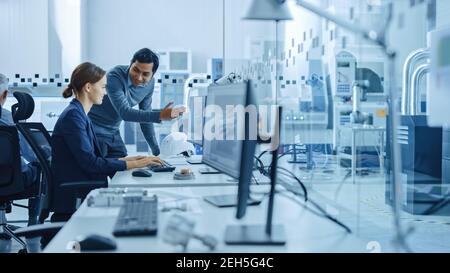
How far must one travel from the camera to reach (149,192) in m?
1.80

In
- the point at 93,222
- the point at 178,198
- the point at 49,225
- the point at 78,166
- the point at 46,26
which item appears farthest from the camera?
the point at 46,26

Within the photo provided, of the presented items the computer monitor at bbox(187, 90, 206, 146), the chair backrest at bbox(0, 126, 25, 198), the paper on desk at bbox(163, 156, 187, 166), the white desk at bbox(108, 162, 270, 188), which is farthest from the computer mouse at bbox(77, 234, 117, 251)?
the chair backrest at bbox(0, 126, 25, 198)

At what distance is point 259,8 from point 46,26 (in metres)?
4.26

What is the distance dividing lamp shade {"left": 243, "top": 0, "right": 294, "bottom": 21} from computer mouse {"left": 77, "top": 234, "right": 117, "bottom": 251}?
3.66ft

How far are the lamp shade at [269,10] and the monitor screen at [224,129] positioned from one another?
0.33 meters

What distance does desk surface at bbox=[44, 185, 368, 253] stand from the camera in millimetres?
1077

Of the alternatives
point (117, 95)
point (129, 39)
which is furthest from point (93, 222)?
point (129, 39)

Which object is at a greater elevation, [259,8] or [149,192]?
[259,8]

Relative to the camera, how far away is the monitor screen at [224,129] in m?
1.41

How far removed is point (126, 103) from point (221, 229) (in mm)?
1966

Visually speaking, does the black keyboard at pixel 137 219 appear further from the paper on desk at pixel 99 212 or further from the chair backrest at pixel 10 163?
the chair backrest at pixel 10 163

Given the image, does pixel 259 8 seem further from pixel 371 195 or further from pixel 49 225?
pixel 371 195

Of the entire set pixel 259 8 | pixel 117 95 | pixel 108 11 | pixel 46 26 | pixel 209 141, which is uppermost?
pixel 108 11
